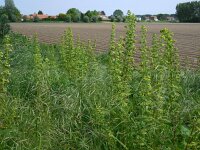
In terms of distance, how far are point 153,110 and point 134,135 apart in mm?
349

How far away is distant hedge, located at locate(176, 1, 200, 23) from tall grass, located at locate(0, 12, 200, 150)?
10696 centimetres

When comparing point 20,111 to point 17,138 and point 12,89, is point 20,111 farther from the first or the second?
point 12,89

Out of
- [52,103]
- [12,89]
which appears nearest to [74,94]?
[52,103]

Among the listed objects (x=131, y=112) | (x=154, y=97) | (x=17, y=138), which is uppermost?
(x=154, y=97)

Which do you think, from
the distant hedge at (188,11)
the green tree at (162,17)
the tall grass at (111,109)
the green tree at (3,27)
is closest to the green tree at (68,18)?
the distant hedge at (188,11)

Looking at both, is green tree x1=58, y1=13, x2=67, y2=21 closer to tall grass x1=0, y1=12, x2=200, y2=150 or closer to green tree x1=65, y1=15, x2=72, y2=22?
green tree x1=65, y1=15, x2=72, y2=22

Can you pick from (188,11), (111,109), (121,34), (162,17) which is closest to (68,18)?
(188,11)

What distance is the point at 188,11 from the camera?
366ft

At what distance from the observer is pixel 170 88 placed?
412cm

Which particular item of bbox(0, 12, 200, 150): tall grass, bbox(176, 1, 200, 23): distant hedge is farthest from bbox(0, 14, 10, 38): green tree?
bbox(176, 1, 200, 23): distant hedge

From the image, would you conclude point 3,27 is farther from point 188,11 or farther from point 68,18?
point 188,11

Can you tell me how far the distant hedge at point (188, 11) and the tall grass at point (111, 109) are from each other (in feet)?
351

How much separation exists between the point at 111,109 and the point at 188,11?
112 meters

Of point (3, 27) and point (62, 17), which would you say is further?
point (62, 17)
